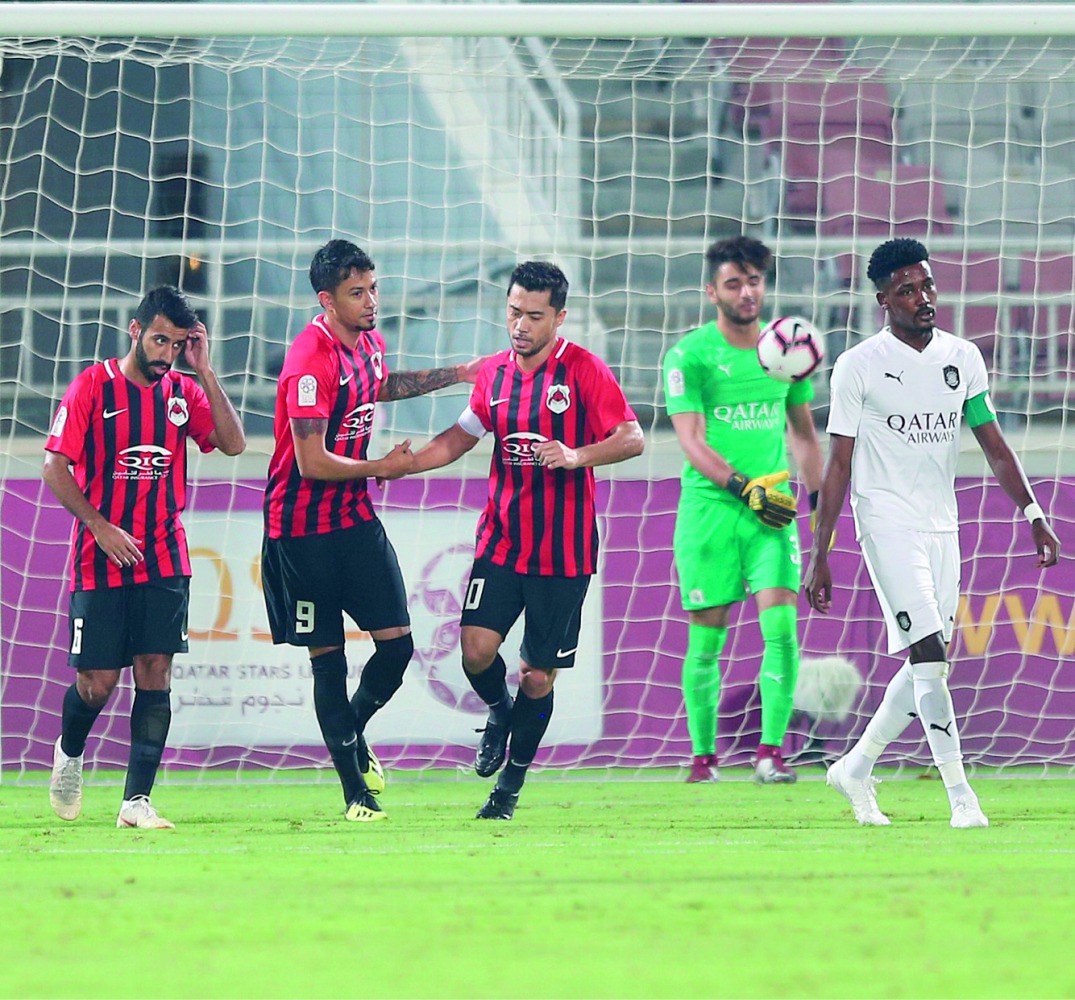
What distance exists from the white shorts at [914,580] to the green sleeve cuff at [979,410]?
37cm

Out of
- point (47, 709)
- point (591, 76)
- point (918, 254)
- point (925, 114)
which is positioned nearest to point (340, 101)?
point (591, 76)

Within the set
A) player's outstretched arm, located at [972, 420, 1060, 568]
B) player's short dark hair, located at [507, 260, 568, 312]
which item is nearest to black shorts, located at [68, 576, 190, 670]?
player's short dark hair, located at [507, 260, 568, 312]

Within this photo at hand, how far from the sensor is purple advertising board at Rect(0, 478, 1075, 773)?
7.32m

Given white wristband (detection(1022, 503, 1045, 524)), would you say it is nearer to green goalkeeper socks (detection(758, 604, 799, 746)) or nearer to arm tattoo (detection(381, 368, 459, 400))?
green goalkeeper socks (detection(758, 604, 799, 746))

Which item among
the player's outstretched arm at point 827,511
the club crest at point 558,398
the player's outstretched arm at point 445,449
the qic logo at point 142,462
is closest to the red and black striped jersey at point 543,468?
the club crest at point 558,398

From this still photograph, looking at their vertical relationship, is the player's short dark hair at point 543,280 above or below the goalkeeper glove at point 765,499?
above

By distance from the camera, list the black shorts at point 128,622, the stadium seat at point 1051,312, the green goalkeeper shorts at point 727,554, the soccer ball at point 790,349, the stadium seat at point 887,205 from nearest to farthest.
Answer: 1. the black shorts at point 128,622
2. the soccer ball at point 790,349
3. the green goalkeeper shorts at point 727,554
4. the stadium seat at point 1051,312
5. the stadium seat at point 887,205

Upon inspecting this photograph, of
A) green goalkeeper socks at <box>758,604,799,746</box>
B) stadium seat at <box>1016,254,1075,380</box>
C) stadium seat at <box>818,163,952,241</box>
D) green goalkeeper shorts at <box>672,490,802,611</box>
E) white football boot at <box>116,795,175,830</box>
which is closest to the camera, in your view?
white football boot at <box>116,795,175,830</box>

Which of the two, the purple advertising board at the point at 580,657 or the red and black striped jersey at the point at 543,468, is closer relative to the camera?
the red and black striped jersey at the point at 543,468

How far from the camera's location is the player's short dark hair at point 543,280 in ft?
18.3

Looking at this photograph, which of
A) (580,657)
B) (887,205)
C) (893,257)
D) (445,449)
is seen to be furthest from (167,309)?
(887,205)

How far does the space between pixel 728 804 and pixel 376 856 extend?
1802 millimetres

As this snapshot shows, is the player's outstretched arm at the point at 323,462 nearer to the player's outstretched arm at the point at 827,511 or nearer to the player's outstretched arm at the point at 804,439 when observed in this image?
the player's outstretched arm at the point at 827,511

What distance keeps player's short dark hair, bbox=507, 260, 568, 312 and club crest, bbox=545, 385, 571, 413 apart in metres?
0.27
